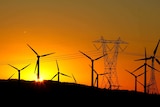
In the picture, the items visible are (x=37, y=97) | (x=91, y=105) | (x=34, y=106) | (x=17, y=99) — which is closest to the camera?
(x=34, y=106)

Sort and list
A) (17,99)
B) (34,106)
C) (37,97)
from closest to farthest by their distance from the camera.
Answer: (34,106) < (17,99) < (37,97)

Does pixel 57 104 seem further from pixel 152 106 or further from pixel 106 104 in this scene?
pixel 152 106

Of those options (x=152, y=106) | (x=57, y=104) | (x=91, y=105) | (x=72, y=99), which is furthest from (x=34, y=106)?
(x=152, y=106)

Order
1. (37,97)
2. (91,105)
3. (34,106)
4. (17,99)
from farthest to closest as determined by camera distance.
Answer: (37,97) → (17,99) → (91,105) → (34,106)

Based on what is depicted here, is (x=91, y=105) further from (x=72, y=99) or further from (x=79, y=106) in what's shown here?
(x=72, y=99)

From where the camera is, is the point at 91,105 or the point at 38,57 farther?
the point at 38,57

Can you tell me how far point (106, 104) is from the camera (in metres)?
153

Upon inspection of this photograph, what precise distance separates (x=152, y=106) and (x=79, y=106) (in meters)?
27.3

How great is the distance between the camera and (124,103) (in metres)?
159

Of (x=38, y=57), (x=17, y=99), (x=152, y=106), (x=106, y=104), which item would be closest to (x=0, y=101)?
(x=17, y=99)

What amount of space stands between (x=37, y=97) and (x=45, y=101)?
13138 millimetres

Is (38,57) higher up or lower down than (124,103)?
higher up

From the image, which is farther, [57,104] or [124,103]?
[124,103]

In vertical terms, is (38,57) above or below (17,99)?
above
